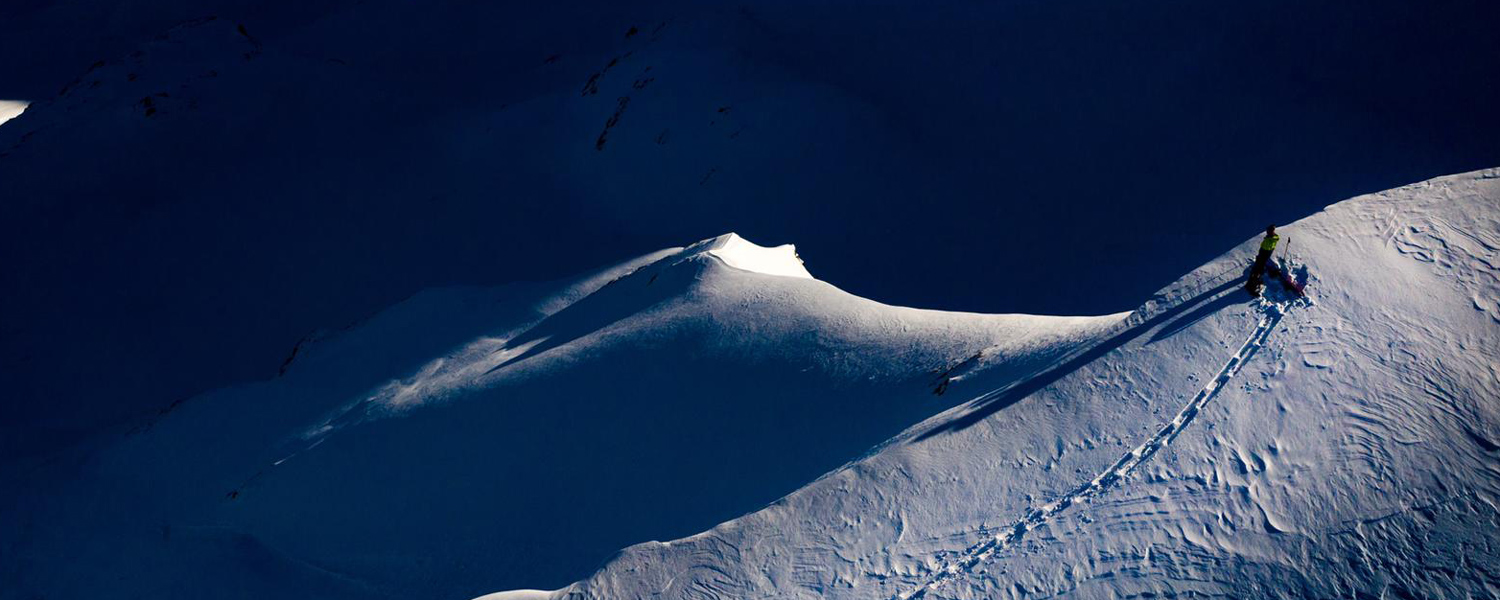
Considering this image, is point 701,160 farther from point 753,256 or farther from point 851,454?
point 851,454

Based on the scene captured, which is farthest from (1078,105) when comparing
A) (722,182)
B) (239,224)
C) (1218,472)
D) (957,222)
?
(239,224)

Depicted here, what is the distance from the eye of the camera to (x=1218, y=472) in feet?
19.8

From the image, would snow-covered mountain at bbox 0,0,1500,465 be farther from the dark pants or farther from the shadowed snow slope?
the dark pants

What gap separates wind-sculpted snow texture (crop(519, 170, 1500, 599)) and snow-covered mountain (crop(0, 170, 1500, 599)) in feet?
0.07

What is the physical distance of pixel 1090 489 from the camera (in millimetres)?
6125

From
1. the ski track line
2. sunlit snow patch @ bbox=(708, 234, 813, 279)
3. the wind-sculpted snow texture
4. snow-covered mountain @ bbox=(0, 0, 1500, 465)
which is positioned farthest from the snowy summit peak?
the ski track line

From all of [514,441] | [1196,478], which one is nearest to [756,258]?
[514,441]

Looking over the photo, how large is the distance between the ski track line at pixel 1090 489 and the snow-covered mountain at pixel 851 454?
2cm

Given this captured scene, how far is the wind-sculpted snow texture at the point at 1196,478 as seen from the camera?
5.61 m

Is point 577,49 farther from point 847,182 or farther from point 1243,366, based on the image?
point 1243,366

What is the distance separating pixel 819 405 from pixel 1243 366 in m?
3.23

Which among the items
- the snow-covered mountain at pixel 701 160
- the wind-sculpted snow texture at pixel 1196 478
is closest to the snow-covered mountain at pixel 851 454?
the wind-sculpted snow texture at pixel 1196 478

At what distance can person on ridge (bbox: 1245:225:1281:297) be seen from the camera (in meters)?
7.15

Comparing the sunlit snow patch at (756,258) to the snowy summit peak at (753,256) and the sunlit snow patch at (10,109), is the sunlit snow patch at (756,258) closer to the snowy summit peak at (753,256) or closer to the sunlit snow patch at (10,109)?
the snowy summit peak at (753,256)
